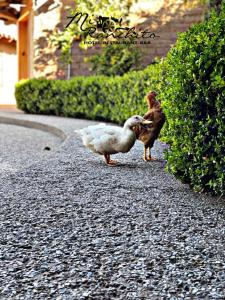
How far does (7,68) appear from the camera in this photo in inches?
826

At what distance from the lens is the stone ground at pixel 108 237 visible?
1.73 m

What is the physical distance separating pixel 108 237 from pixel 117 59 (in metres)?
9.90

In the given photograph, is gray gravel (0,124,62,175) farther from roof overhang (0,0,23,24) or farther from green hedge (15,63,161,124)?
roof overhang (0,0,23,24)

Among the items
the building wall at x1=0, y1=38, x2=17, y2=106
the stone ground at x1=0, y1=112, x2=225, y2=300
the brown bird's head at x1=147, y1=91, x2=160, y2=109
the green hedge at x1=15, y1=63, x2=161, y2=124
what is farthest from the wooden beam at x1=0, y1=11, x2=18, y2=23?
the stone ground at x1=0, y1=112, x2=225, y2=300

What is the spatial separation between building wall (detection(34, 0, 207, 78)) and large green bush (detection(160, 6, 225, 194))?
9072mm

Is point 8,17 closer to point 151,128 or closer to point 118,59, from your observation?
point 118,59

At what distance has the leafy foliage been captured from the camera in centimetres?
1182

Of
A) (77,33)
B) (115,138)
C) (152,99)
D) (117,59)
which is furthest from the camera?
(77,33)

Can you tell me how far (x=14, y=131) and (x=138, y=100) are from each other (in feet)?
→ 9.02

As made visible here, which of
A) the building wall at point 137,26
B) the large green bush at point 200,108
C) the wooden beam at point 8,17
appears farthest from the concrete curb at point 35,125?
the wooden beam at point 8,17

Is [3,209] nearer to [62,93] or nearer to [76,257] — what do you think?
[76,257]

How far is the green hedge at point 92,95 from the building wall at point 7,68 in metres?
8.39

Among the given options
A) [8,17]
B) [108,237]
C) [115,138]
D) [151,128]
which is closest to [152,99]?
[151,128]

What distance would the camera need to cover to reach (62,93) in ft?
36.0
